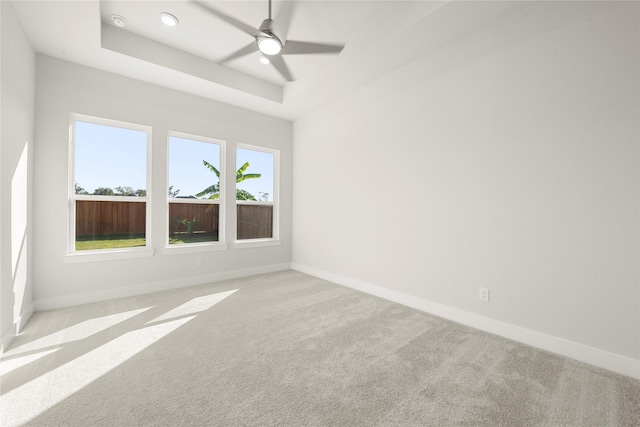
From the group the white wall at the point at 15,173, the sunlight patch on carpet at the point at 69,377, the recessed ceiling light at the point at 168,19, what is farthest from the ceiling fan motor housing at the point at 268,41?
the sunlight patch on carpet at the point at 69,377

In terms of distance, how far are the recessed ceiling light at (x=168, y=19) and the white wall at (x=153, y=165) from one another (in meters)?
1.07

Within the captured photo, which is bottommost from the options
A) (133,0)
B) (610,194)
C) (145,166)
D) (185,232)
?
(185,232)

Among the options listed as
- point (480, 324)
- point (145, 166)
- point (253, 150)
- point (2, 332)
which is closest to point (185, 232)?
point (145, 166)

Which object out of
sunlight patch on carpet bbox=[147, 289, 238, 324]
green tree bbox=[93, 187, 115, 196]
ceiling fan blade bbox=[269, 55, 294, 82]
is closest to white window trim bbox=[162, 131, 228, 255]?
green tree bbox=[93, 187, 115, 196]

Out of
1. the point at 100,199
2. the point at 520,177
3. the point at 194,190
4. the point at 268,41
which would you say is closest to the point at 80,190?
the point at 100,199

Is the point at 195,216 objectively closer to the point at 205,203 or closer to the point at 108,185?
the point at 205,203

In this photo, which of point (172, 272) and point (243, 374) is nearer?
point (243, 374)

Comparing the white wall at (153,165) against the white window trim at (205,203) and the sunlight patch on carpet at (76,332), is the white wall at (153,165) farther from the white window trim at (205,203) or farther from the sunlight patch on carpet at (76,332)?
the sunlight patch on carpet at (76,332)

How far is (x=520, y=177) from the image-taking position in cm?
241

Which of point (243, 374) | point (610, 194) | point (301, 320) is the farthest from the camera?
point (301, 320)

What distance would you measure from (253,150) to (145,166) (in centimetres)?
170

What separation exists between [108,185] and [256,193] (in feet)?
6.87

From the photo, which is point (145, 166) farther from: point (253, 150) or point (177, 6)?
point (177, 6)

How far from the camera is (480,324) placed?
2.63 m
